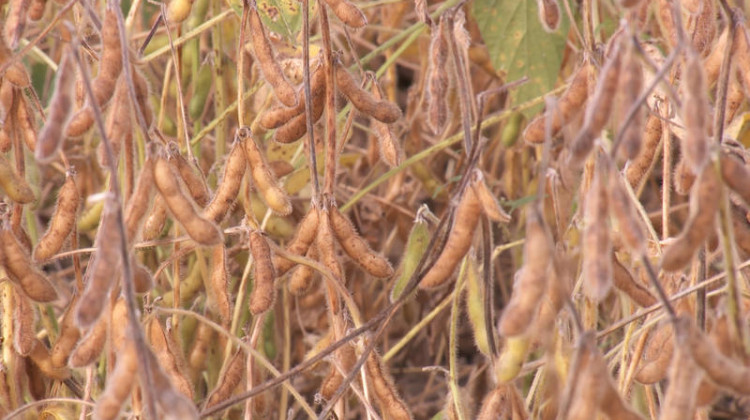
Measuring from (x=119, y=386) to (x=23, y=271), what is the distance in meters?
0.36

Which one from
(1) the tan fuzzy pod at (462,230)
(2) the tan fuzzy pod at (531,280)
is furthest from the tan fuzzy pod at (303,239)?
(2) the tan fuzzy pod at (531,280)

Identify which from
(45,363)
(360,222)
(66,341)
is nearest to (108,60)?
(66,341)

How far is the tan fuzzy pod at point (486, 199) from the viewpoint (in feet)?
3.34

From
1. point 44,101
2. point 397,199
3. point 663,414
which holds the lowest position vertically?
point 397,199

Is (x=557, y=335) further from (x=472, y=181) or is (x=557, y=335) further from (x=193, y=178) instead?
(x=193, y=178)

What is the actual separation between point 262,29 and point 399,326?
3.59ft

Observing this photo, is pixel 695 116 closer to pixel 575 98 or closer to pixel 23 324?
pixel 575 98

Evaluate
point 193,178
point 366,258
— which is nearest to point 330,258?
point 366,258

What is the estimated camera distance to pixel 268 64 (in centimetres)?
123

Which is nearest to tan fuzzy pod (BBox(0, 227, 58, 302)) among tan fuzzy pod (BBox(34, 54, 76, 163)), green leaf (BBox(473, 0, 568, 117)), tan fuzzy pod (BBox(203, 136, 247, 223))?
tan fuzzy pod (BBox(203, 136, 247, 223))

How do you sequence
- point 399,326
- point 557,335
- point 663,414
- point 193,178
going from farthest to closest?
point 399,326
point 193,178
point 557,335
point 663,414

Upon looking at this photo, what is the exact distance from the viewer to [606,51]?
45.4 inches

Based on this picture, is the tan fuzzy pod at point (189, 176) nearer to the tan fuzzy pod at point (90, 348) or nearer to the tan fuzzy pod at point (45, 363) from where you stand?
the tan fuzzy pod at point (90, 348)

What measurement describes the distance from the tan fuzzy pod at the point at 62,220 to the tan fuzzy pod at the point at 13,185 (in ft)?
0.16
